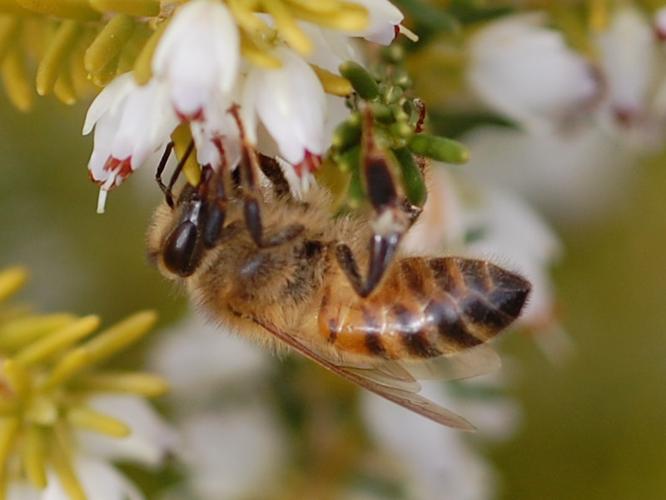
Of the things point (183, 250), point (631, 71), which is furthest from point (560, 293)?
point (183, 250)

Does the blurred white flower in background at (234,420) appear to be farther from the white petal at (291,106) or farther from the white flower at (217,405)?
the white petal at (291,106)

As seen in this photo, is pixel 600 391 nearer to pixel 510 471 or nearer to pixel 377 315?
pixel 510 471

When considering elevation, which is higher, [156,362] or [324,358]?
[324,358]

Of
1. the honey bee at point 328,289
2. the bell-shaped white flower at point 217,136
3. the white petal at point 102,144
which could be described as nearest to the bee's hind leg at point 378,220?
the honey bee at point 328,289

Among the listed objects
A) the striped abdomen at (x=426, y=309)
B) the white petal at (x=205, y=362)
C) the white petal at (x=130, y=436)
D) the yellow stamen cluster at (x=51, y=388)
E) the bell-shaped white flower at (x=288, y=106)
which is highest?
the bell-shaped white flower at (x=288, y=106)

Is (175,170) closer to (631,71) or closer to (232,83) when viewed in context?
(232,83)

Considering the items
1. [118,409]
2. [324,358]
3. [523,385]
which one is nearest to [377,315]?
[324,358]
